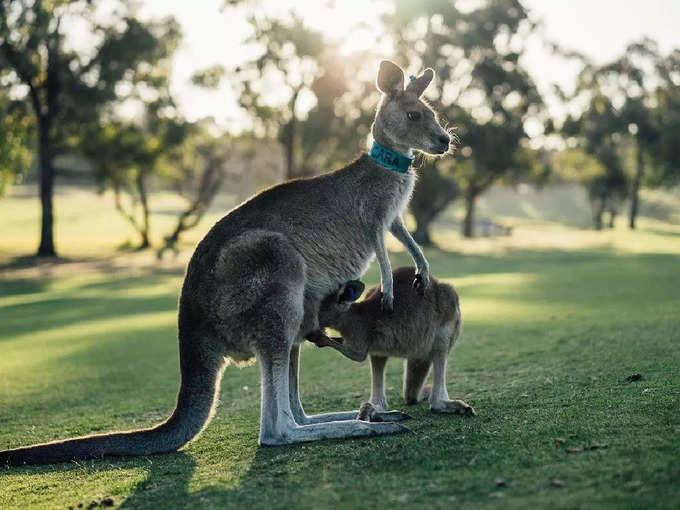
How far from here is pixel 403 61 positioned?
135 feet

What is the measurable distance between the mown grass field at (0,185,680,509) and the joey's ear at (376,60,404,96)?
236 centimetres

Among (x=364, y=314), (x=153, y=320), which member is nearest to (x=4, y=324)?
(x=153, y=320)

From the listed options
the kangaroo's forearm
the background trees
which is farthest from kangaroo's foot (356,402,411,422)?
the background trees

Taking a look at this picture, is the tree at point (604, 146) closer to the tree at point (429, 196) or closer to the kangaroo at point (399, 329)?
the tree at point (429, 196)

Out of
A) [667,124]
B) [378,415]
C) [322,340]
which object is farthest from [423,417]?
[667,124]

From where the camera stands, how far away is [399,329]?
17.8 feet

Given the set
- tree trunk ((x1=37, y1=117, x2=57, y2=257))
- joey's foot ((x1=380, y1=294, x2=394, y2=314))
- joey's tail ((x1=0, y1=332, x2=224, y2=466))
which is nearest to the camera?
joey's tail ((x1=0, y1=332, x2=224, y2=466))

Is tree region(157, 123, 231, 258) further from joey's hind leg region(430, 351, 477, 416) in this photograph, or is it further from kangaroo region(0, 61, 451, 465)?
joey's hind leg region(430, 351, 477, 416)

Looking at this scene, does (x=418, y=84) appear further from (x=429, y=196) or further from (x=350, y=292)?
(x=429, y=196)

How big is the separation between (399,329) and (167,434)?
172cm

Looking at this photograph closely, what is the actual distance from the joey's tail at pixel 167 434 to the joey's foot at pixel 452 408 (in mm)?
1556

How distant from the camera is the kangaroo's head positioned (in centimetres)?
543

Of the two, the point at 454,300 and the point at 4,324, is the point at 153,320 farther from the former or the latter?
the point at 454,300

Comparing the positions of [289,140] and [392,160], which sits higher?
[289,140]
